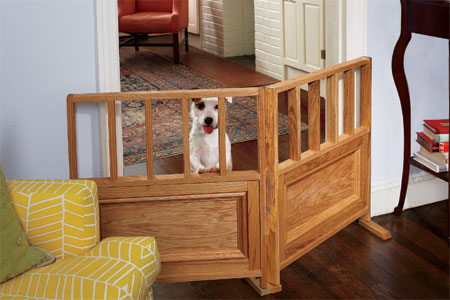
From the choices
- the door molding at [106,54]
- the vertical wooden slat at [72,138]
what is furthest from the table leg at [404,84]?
the vertical wooden slat at [72,138]

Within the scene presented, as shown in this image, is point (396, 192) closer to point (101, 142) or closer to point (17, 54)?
point (101, 142)

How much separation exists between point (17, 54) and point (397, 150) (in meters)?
1.85

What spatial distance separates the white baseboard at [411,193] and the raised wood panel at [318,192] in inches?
11.0

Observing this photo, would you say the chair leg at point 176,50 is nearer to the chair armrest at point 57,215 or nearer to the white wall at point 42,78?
the white wall at point 42,78

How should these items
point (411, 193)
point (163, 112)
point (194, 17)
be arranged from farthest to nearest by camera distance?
point (194, 17) → point (163, 112) → point (411, 193)

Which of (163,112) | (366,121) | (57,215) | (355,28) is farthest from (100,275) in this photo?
(163,112)

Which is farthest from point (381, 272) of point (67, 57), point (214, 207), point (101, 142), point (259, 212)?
point (67, 57)

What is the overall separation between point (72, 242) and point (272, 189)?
764 mm

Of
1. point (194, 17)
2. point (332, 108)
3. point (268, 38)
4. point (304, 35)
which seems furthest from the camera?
point (194, 17)

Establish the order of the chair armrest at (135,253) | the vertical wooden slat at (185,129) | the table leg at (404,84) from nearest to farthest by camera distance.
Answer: the chair armrest at (135,253)
the vertical wooden slat at (185,129)
the table leg at (404,84)

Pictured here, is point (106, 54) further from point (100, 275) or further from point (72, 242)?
point (100, 275)

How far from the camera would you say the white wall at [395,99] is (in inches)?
112

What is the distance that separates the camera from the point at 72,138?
7.19 feet

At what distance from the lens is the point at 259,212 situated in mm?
2287
